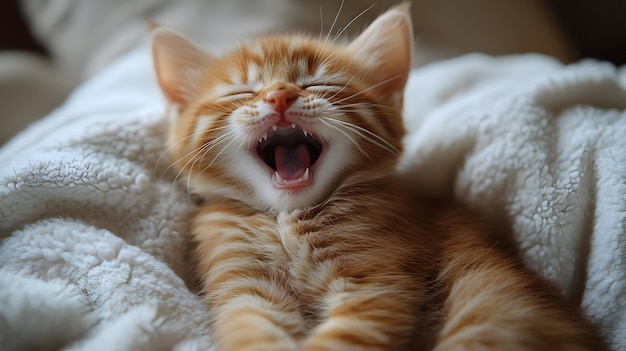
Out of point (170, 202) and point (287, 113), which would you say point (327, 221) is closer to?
point (287, 113)

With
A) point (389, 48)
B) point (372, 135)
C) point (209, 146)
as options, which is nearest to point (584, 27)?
point (389, 48)

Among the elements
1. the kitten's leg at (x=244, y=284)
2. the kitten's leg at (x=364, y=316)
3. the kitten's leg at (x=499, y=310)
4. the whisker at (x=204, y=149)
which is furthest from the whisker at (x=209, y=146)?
the kitten's leg at (x=499, y=310)

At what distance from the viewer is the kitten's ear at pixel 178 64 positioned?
3.36 ft

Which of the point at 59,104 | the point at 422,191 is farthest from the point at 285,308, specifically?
the point at 59,104

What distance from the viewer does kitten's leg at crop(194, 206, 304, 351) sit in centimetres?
73

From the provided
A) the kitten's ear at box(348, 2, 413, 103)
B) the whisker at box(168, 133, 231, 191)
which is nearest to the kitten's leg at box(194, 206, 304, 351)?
the whisker at box(168, 133, 231, 191)

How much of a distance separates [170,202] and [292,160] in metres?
0.25

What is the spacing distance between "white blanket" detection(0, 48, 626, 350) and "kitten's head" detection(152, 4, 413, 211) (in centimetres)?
12

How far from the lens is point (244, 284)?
0.85m

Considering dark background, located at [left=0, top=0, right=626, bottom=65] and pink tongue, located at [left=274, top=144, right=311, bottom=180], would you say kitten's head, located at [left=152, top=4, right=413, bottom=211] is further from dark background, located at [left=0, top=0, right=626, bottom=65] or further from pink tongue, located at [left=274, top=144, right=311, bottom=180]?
dark background, located at [left=0, top=0, right=626, bottom=65]

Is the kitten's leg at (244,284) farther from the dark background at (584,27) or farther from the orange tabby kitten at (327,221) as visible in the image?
the dark background at (584,27)

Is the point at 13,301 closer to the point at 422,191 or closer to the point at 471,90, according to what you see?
the point at 422,191

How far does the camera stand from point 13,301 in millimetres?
681

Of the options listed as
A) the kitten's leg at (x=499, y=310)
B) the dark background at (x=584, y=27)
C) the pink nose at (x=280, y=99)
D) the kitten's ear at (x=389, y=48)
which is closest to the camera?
the kitten's leg at (x=499, y=310)
